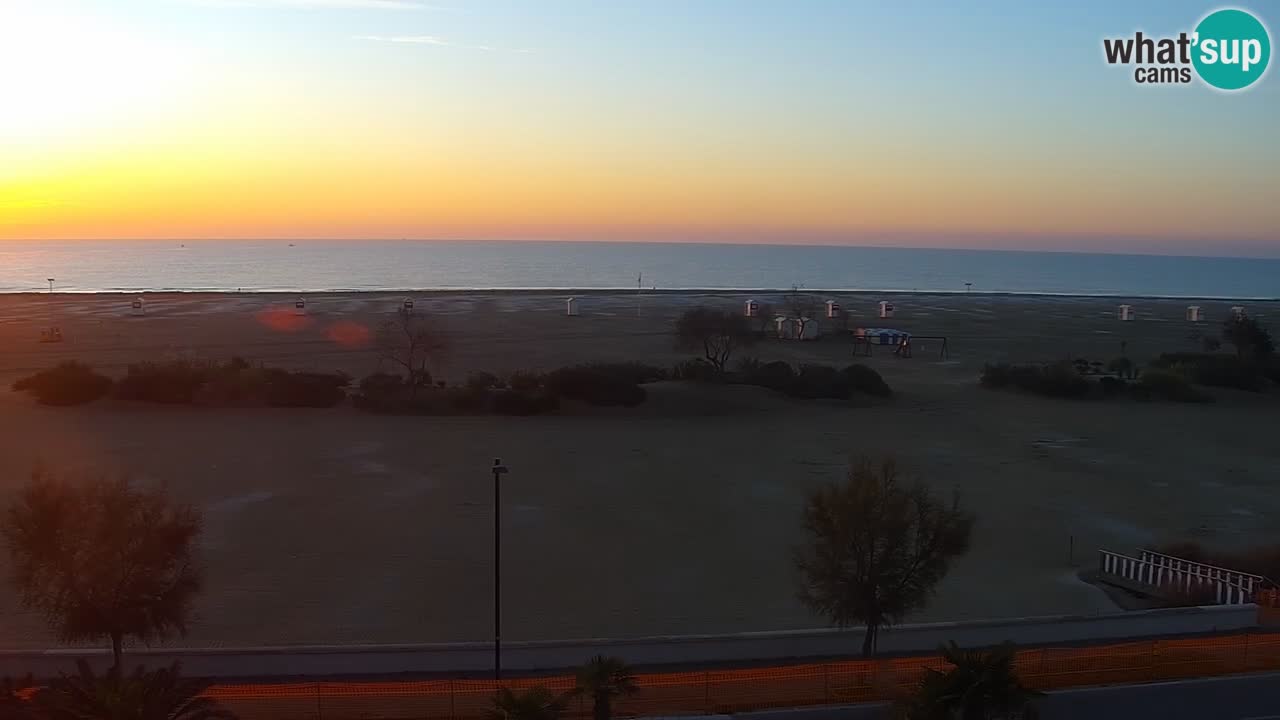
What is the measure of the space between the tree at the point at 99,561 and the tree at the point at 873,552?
326 inches

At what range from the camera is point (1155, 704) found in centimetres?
1191

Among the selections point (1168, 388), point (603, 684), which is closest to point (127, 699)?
point (603, 684)

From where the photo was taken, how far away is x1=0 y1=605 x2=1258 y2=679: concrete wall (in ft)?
41.1

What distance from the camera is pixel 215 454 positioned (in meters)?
26.8

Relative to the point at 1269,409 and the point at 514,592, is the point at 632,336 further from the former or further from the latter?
the point at 514,592

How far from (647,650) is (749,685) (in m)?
1.58

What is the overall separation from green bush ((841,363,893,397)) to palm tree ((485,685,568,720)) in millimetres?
28978

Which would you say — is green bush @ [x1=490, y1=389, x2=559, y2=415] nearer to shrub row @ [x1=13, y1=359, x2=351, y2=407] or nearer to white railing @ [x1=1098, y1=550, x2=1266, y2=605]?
shrub row @ [x1=13, y1=359, x2=351, y2=407]

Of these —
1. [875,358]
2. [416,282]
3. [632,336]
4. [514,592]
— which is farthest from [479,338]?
[416,282]

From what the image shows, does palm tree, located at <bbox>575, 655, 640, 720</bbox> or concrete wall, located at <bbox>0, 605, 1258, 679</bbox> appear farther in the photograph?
concrete wall, located at <bbox>0, 605, 1258, 679</bbox>

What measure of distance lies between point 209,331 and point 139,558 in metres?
47.8

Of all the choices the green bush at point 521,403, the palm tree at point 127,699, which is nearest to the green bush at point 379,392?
the green bush at point 521,403

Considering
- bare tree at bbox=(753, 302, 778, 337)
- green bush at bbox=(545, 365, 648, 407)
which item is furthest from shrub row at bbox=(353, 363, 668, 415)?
bare tree at bbox=(753, 302, 778, 337)

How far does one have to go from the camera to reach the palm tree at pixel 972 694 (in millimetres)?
10117
